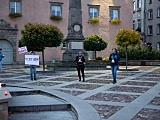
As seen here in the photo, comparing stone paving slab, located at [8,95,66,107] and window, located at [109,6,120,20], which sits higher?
window, located at [109,6,120,20]

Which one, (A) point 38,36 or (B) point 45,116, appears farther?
(A) point 38,36

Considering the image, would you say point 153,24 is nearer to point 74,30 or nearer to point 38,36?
point 74,30

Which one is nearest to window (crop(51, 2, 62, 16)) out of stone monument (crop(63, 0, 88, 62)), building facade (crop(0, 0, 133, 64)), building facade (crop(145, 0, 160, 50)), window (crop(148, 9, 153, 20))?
building facade (crop(0, 0, 133, 64))

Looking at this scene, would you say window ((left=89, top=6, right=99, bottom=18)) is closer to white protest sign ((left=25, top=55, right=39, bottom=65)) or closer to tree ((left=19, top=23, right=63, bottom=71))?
tree ((left=19, top=23, right=63, bottom=71))

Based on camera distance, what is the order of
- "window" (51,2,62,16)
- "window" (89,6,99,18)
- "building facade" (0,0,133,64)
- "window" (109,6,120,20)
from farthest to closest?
"window" (109,6,120,20)
"window" (89,6,99,18)
"window" (51,2,62,16)
"building facade" (0,0,133,64)

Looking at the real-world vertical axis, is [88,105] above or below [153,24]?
below

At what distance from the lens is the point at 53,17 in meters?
31.0

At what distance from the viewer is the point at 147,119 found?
6.02 metres

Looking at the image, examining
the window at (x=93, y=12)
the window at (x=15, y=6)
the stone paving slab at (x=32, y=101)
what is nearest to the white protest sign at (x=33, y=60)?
the stone paving slab at (x=32, y=101)

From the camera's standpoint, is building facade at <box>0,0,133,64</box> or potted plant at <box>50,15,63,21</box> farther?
potted plant at <box>50,15,63,21</box>

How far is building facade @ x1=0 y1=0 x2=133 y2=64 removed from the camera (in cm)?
2956

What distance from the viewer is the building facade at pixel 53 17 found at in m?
29.6

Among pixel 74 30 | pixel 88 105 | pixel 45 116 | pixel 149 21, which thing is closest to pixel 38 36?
pixel 74 30

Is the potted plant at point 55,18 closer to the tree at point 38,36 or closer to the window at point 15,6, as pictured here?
the window at point 15,6
